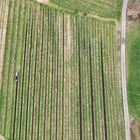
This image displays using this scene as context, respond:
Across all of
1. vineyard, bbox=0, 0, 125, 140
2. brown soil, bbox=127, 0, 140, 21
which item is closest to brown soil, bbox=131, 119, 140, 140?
vineyard, bbox=0, 0, 125, 140

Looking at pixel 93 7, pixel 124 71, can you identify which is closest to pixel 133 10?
pixel 93 7

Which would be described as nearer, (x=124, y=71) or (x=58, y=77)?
(x=58, y=77)

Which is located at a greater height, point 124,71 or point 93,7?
point 93,7

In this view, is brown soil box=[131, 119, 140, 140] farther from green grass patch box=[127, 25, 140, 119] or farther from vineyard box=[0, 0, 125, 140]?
vineyard box=[0, 0, 125, 140]

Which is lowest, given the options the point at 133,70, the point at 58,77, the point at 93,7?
the point at 58,77

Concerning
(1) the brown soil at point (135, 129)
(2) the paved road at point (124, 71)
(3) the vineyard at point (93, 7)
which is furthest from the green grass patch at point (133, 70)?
(3) the vineyard at point (93, 7)

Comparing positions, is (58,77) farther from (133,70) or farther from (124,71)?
(133,70)

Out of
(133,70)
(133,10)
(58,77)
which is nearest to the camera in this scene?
(58,77)
